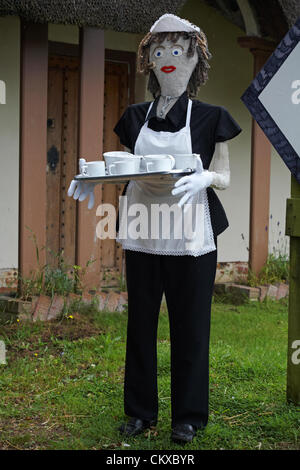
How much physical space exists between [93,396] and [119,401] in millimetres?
186

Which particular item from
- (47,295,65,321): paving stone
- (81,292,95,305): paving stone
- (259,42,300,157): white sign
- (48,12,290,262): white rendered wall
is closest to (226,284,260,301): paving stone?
(48,12,290,262): white rendered wall

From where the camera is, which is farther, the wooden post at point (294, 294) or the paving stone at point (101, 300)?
the paving stone at point (101, 300)

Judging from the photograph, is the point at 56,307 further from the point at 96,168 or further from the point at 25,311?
the point at 96,168

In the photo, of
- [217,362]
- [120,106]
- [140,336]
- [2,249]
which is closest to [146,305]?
[140,336]

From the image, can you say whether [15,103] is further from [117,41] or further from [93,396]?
[93,396]

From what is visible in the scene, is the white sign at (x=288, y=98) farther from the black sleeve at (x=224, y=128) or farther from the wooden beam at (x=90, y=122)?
the wooden beam at (x=90, y=122)

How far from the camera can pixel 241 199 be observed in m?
7.92

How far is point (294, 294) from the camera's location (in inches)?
140

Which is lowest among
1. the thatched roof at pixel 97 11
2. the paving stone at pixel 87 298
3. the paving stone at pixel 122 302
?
the paving stone at pixel 122 302

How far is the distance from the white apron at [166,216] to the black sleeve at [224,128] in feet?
0.44

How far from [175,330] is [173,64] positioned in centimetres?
123

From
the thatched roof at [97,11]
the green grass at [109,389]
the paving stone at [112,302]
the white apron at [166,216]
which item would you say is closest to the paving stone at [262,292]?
the green grass at [109,389]

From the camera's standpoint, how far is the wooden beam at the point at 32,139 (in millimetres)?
5309

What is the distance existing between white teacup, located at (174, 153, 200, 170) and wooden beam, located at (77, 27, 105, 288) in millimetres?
2735
